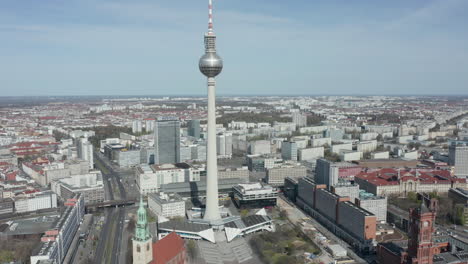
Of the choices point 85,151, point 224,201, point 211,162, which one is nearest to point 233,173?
point 224,201

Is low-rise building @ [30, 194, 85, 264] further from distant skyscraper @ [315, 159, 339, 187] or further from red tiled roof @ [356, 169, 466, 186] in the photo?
red tiled roof @ [356, 169, 466, 186]

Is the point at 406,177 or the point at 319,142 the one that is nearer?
the point at 406,177

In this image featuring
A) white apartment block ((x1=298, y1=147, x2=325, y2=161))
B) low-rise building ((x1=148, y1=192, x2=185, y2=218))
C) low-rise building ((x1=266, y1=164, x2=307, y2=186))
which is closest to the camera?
low-rise building ((x1=148, y1=192, x2=185, y2=218))

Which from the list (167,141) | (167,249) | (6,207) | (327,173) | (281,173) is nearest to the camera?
(167,249)

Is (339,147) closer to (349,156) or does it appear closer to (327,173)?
(349,156)

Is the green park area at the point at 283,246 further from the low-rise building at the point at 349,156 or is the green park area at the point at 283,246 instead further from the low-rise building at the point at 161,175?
the low-rise building at the point at 349,156

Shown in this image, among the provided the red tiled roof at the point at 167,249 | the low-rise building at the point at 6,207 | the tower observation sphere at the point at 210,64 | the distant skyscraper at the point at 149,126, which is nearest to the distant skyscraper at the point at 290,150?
the tower observation sphere at the point at 210,64

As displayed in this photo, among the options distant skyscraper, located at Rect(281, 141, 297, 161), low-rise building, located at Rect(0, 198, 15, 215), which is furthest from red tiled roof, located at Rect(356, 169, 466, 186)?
low-rise building, located at Rect(0, 198, 15, 215)
